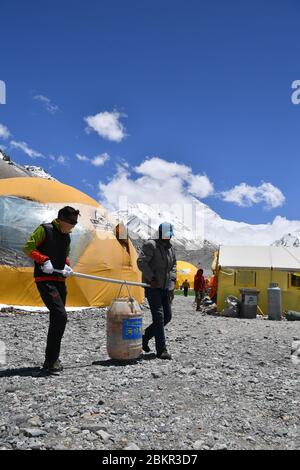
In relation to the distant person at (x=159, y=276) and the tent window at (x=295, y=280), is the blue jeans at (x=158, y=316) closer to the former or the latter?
the distant person at (x=159, y=276)

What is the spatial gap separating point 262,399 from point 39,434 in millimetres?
2733

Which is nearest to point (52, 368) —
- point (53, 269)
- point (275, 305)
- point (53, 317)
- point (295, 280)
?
point (53, 317)

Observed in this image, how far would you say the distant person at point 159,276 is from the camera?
8039 millimetres

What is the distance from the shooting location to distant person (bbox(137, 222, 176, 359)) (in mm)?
8039

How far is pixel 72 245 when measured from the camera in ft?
50.5

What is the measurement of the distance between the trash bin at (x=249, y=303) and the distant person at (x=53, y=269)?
13.5 metres

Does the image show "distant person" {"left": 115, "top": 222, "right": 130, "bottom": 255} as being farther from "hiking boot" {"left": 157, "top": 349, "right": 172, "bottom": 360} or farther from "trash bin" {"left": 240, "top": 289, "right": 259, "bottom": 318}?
"hiking boot" {"left": 157, "top": 349, "right": 172, "bottom": 360}

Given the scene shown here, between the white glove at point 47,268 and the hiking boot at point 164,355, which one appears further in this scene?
the hiking boot at point 164,355

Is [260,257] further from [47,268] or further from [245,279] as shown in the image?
[47,268]

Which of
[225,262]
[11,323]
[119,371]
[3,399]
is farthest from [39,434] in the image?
[225,262]

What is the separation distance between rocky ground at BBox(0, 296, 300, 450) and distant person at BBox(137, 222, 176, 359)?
1.32 feet

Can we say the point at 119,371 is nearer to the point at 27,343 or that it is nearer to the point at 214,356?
the point at 214,356

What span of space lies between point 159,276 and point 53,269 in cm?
212

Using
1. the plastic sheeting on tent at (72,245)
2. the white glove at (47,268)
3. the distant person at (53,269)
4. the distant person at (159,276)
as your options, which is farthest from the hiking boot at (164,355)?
the plastic sheeting on tent at (72,245)
